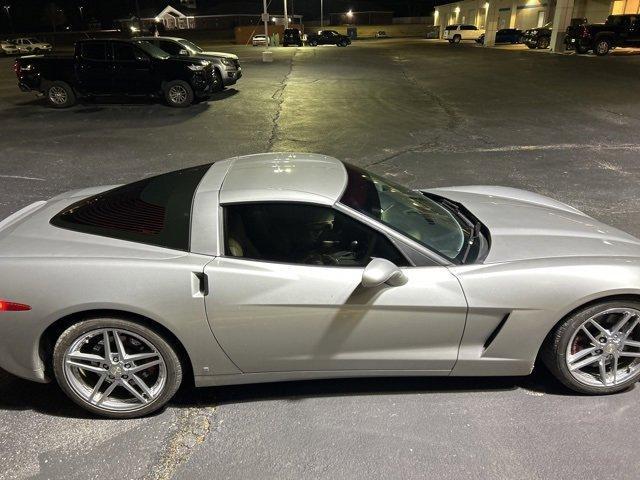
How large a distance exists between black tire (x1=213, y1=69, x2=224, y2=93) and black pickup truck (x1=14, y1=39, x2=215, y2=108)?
0.52 meters

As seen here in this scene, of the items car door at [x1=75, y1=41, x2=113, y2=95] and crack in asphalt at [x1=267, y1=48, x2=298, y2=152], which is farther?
car door at [x1=75, y1=41, x2=113, y2=95]

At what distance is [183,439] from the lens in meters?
2.57

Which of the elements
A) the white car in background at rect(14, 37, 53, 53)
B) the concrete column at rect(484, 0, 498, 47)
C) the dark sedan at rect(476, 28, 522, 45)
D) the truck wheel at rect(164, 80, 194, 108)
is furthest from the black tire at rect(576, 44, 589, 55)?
the white car in background at rect(14, 37, 53, 53)

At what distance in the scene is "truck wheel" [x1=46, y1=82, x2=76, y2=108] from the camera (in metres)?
12.6

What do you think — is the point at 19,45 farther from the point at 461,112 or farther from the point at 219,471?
the point at 219,471

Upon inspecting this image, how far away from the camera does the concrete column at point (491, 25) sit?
40412 mm

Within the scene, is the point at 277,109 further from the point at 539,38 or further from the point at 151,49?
the point at 539,38

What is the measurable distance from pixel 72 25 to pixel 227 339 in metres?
97.6

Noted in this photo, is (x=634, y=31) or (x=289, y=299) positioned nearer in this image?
(x=289, y=299)

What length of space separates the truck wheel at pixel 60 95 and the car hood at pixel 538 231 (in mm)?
12161

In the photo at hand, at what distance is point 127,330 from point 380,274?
1370 millimetres

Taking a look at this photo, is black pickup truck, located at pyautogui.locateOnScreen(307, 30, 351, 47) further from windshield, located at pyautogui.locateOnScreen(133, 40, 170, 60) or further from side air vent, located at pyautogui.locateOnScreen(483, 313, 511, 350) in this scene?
side air vent, located at pyautogui.locateOnScreen(483, 313, 511, 350)

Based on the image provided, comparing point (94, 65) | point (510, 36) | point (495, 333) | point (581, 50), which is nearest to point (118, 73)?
point (94, 65)

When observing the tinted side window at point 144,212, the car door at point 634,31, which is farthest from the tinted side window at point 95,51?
the car door at point 634,31
